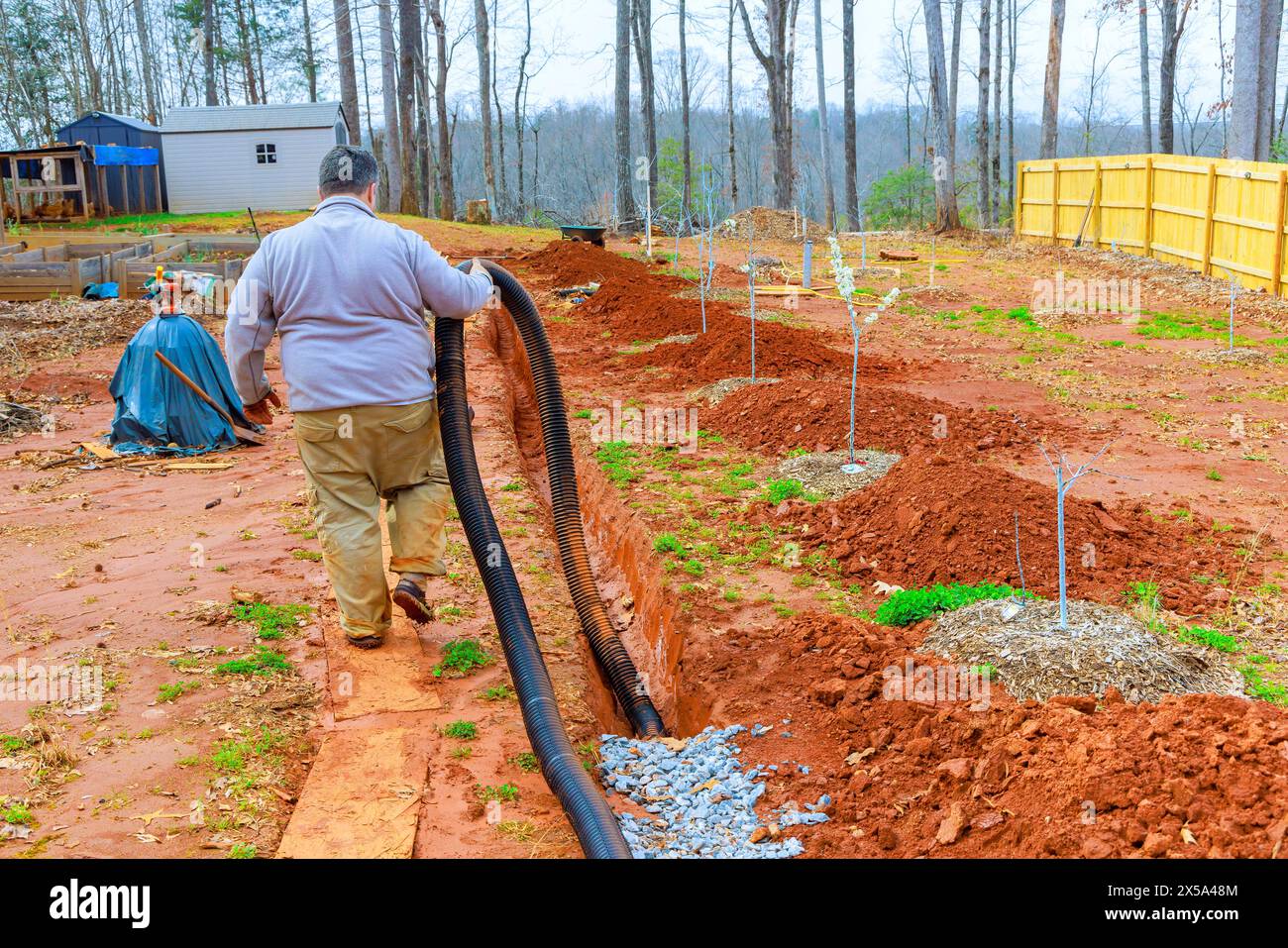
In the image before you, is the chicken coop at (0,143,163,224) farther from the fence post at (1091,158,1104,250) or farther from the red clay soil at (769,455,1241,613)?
the red clay soil at (769,455,1241,613)

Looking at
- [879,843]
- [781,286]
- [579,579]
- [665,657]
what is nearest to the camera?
[879,843]

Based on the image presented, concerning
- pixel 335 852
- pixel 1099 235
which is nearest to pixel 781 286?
pixel 1099 235

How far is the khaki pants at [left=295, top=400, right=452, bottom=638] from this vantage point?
14.3 ft

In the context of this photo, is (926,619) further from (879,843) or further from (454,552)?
(454,552)

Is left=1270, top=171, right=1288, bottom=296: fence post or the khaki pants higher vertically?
left=1270, top=171, right=1288, bottom=296: fence post

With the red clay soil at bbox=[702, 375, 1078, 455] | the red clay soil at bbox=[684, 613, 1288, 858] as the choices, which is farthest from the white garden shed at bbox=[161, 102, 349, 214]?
the red clay soil at bbox=[684, 613, 1288, 858]

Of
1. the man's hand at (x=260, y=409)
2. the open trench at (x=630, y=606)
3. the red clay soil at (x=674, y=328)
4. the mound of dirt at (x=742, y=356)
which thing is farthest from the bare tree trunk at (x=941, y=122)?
the man's hand at (x=260, y=409)

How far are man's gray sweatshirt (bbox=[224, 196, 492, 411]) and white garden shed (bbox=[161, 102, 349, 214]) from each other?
31.8 metres

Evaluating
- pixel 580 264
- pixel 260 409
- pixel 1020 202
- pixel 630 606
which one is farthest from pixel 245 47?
pixel 260 409

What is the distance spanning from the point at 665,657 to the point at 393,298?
2574mm

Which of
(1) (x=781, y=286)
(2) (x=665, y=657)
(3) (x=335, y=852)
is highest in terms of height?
(1) (x=781, y=286)

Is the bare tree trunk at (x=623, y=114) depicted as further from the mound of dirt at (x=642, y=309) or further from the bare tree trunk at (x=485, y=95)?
the mound of dirt at (x=642, y=309)

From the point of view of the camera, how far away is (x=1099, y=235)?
23.3 meters

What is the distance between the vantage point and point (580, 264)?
65.3 feet
